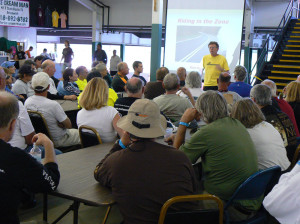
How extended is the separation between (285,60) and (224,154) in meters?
8.62

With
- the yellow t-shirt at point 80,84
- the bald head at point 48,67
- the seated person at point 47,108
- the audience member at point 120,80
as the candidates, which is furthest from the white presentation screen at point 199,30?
the seated person at point 47,108

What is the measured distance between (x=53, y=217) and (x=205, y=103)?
59.9 inches

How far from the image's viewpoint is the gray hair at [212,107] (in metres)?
2.39

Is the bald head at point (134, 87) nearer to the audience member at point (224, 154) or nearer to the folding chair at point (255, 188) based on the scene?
the audience member at point (224, 154)

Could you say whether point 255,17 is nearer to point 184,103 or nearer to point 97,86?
point 184,103

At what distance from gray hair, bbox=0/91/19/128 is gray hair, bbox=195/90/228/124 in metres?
1.32

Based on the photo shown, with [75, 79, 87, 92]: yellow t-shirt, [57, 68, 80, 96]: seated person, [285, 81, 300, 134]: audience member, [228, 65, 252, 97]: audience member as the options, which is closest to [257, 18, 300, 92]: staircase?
[228, 65, 252, 97]: audience member

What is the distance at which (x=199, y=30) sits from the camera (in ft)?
31.1

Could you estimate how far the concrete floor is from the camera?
2.59m

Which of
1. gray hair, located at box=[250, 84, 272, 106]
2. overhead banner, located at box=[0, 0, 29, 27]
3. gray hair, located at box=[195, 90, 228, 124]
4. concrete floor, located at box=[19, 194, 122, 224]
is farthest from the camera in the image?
overhead banner, located at box=[0, 0, 29, 27]

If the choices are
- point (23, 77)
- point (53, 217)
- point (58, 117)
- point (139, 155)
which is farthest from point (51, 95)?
point (139, 155)

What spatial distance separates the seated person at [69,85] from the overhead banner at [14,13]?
8451 mm

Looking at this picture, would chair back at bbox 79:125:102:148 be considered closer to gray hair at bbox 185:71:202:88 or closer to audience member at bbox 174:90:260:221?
audience member at bbox 174:90:260:221

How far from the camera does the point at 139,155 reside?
1771 millimetres
